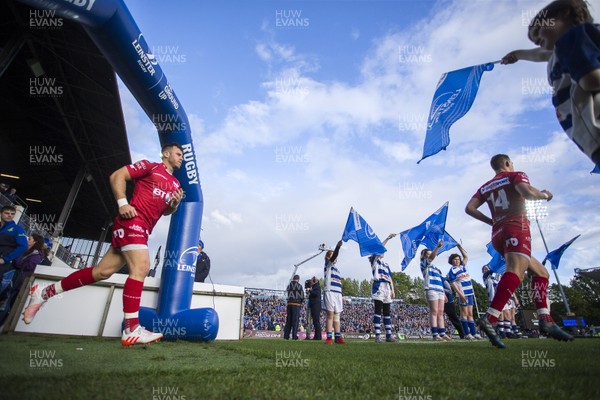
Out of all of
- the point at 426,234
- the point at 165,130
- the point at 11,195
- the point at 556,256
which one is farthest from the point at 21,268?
the point at 556,256

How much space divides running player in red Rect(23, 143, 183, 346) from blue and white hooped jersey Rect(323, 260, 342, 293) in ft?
17.9

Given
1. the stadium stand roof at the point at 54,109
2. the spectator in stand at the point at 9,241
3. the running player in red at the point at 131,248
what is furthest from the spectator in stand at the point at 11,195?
the running player in red at the point at 131,248

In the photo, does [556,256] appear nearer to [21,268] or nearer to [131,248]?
[131,248]

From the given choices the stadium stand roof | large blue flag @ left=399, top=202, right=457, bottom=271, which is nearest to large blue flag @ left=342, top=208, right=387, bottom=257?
large blue flag @ left=399, top=202, right=457, bottom=271

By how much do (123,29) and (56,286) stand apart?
374cm

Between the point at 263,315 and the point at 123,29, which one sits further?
the point at 263,315

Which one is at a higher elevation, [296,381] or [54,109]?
[54,109]

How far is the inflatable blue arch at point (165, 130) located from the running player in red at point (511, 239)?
426cm

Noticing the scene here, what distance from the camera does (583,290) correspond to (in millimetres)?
52625

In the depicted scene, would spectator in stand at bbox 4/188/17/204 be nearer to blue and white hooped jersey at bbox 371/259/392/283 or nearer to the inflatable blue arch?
the inflatable blue arch

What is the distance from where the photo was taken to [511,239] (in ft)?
13.1

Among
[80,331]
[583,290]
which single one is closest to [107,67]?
[80,331]

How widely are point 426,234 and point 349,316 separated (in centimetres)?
2218

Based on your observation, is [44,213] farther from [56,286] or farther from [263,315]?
[56,286]
